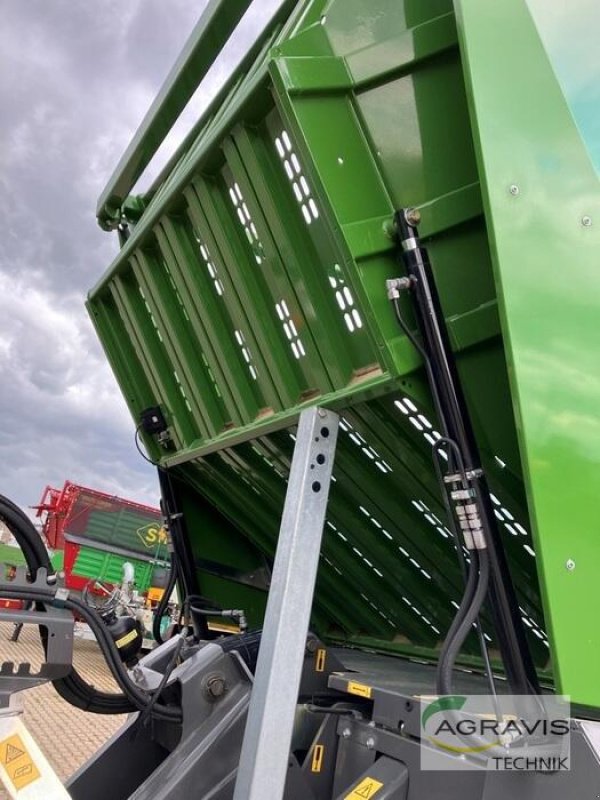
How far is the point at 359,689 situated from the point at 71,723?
526cm

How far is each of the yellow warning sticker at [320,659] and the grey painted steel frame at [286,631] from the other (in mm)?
849

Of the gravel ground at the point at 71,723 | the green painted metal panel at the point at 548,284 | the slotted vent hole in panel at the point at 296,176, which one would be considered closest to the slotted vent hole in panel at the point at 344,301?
the slotted vent hole in panel at the point at 296,176

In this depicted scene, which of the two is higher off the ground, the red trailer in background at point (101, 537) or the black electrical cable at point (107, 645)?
the red trailer in background at point (101, 537)

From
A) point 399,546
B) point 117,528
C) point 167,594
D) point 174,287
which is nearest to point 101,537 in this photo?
point 117,528

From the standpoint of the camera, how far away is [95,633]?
2.40m

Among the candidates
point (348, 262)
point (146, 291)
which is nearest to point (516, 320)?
point (348, 262)

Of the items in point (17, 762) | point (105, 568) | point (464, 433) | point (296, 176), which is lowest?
point (17, 762)

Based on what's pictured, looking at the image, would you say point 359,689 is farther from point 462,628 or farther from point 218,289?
point 218,289

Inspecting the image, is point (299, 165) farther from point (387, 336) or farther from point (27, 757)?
point (27, 757)

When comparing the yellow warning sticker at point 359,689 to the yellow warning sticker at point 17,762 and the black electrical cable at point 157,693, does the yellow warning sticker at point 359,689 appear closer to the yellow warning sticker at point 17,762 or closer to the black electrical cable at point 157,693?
the black electrical cable at point 157,693

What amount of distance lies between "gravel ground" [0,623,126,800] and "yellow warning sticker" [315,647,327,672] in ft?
10.4

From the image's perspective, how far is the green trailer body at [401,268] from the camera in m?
1.91

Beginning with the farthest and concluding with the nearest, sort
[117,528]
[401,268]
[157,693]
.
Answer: [117,528] → [157,693] → [401,268]

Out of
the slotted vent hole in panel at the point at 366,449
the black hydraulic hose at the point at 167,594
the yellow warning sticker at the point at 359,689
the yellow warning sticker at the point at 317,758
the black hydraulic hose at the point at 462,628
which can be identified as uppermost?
the slotted vent hole in panel at the point at 366,449
